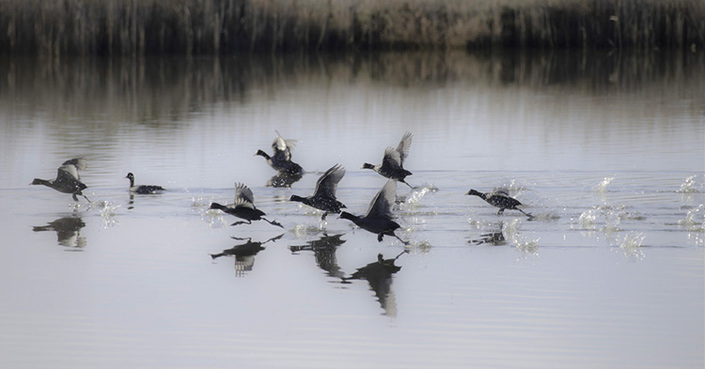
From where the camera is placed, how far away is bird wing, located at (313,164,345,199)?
10898 mm

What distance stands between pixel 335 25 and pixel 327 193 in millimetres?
19445

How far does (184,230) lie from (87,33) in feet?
59.5

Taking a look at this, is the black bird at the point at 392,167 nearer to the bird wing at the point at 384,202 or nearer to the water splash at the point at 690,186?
the bird wing at the point at 384,202

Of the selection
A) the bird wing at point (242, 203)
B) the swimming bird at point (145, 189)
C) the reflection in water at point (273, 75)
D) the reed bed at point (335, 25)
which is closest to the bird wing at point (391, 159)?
the swimming bird at point (145, 189)

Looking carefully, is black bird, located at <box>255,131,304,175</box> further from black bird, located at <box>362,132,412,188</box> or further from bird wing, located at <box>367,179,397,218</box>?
bird wing, located at <box>367,179,397,218</box>

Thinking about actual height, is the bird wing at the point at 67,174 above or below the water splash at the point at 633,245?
above

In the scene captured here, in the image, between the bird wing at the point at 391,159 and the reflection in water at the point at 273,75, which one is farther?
the reflection in water at the point at 273,75

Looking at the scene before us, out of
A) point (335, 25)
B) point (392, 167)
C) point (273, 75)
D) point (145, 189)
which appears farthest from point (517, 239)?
point (335, 25)

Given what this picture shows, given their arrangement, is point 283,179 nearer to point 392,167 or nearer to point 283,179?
point 283,179

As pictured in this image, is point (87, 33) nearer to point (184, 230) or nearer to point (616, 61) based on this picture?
point (616, 61)

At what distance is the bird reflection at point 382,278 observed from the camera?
8.13 metres

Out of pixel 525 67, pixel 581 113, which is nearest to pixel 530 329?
pixel 581 113

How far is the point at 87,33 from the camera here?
91.7 ft

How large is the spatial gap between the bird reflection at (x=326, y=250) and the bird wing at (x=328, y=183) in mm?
427
